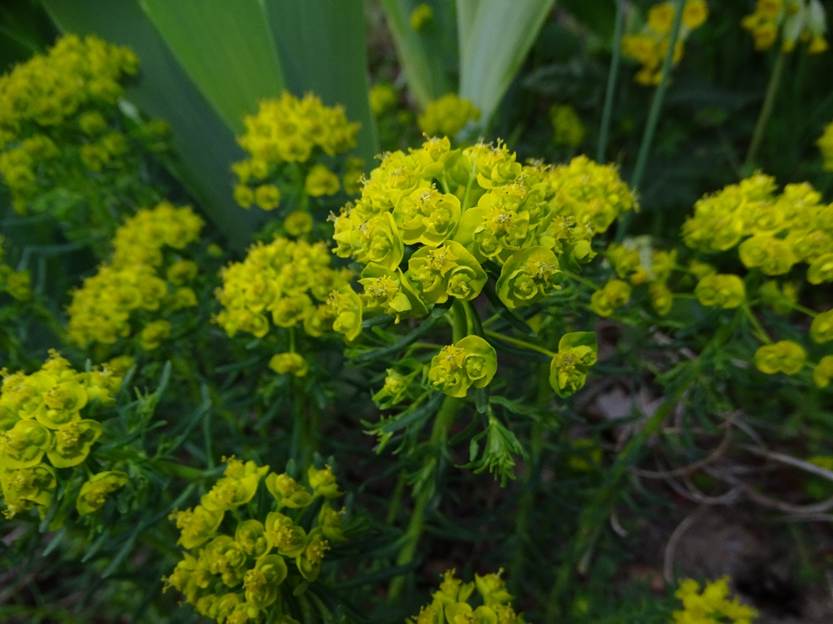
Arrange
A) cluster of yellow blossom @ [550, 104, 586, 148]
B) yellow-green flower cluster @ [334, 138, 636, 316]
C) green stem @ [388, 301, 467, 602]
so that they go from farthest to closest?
Answer: cluster of yellow blossom @ [550, 104, 586, 148], green stem @ [388, 301, 467, 602], yellow-green flower cluster @ [334, 138, 636, 316]

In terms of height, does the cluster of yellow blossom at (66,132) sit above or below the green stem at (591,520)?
above

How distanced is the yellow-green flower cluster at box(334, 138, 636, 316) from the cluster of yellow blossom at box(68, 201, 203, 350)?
0.57 metres

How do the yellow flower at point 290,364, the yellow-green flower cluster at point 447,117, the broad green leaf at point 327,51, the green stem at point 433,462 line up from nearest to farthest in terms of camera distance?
1. the green stem at point 433,462
2. the yellow flower at point 290,364
3. the broad green leaf at point 327,51
4. the yellow-green flower cluster at point 447,117

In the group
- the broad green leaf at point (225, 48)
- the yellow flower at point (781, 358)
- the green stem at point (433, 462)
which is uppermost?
the broad green leaf at point (225, 48)

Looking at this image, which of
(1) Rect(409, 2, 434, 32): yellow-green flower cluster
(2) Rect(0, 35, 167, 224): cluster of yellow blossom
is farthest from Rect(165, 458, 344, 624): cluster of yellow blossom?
(1) Rect(409, 2, 434, 32): yellow-green flower cluster

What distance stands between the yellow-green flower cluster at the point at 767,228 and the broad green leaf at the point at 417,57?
138cm

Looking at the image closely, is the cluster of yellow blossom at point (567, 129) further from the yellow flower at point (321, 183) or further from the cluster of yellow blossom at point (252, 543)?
the cluster of yellow blossom at point (252, 543)

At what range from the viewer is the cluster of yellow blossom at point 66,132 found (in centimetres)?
159

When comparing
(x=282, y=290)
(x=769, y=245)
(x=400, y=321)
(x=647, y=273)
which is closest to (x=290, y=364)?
(x=282, y=290)

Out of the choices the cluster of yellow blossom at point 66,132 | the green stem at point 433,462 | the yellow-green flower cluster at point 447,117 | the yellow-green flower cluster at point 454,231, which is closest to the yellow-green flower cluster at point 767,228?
the yellow-green flower cluster at point 454,231

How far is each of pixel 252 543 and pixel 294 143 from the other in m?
0.84

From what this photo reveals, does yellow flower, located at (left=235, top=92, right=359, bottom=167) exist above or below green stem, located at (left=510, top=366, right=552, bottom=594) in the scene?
above

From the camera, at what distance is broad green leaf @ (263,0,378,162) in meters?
1.87

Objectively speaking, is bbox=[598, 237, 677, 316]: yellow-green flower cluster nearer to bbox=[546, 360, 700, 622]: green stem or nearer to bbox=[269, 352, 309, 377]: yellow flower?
bbox=[546, 360, 700, 622]: green stem
